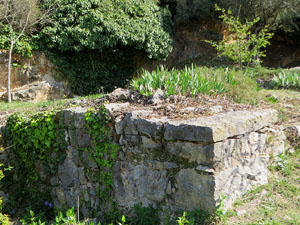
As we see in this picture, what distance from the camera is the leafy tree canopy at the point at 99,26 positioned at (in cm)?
1037

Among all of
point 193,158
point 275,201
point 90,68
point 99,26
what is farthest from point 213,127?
point 90,68

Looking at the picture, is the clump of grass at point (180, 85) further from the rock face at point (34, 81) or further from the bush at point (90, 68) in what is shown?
the bush at point (90, 68)

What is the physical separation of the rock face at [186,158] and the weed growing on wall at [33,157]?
76 centimetres

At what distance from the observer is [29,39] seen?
10.3 m

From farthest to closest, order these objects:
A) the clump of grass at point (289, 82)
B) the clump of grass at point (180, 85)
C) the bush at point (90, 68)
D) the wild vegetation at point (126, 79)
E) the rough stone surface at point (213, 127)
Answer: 1. the bush at point (90, 68)
2. the clump of grass at point (289, 82)
3. the clump of grass at point (180, 85)
4. the wild vegetation at point (126, 79)
5. the rough stone surface at point (213, 127)

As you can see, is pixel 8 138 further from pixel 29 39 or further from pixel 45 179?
pixel 29 39

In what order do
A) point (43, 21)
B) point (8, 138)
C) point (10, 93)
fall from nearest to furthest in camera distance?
point (8, 138) → point (10, 93) → point (43, 21)

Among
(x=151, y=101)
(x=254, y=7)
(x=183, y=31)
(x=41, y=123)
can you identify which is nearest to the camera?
(x=151, y=101)

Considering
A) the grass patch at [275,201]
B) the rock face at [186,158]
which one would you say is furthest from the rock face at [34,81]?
the grass patch at [275,201]

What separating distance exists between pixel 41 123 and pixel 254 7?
10827 millimetres

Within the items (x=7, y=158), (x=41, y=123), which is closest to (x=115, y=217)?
(x=41, y=123)

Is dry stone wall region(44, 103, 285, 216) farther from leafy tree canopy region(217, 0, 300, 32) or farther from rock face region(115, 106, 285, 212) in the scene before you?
leafy tree canopy region(217, 0, 300, 32)

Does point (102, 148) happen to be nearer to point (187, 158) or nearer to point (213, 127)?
point (187, 158)

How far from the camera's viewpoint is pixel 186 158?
126 inches
